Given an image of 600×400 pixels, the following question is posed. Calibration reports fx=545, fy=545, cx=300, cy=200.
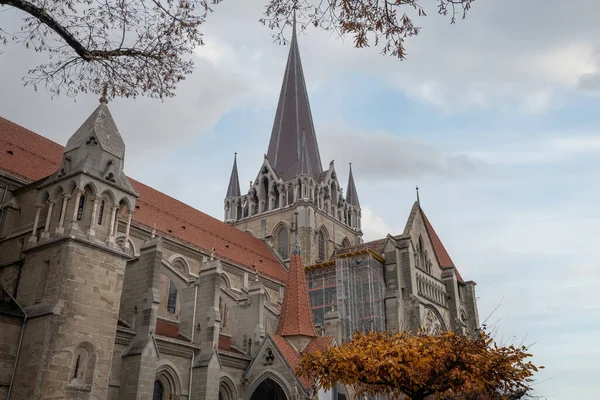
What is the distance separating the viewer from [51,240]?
1465cm

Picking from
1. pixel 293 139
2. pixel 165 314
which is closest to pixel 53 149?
pixel 165 314

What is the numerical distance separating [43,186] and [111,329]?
477 cm

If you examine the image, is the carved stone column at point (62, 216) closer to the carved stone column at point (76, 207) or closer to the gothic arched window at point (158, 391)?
the carved stone column at point (76, 207)

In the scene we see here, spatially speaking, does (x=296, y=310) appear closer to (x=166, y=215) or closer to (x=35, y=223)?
(x=35, y=223)

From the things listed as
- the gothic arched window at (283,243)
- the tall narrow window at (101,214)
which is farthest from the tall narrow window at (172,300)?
the gothic arched window at (283,243)

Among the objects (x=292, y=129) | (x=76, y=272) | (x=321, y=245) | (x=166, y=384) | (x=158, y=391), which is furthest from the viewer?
(x=292, y=129)

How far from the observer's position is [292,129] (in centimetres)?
4569

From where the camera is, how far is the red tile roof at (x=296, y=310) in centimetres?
2053

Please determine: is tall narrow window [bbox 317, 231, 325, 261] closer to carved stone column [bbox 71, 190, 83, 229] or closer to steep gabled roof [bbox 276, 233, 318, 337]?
steep gabled roof [bbox 276, 233, 318, 337]

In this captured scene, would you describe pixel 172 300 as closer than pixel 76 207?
No

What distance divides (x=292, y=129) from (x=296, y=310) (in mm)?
26598

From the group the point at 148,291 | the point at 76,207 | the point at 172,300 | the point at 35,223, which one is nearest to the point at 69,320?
the point at 76,207

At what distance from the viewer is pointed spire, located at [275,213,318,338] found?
67.4 ft

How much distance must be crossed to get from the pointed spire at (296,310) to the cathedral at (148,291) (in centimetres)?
5
